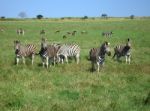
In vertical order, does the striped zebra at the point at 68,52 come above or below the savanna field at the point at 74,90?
above

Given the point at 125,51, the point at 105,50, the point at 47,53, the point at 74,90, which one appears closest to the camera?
the point at 74,90

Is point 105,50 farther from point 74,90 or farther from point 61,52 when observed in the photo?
point 74,90

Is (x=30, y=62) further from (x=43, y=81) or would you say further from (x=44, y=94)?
(x=44, y=94)

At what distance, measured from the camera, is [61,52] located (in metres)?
24.0

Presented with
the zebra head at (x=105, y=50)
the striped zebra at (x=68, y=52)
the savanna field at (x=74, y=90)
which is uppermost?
the zebra head at (x=105, y=50)

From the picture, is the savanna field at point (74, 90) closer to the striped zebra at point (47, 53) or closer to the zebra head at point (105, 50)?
the zebra head at point (105, 50)

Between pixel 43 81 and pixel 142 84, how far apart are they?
4.18 metres

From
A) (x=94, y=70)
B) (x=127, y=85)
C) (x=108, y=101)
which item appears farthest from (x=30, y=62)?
(x=108, y=101)

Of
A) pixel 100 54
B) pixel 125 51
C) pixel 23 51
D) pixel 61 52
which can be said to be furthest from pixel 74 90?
pixel 125 51

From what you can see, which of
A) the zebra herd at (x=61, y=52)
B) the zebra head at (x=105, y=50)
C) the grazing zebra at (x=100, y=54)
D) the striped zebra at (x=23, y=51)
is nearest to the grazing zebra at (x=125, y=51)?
the zebra herd at (x=61, y=52)

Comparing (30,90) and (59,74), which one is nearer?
(30,90)

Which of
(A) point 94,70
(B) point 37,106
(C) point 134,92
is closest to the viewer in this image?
(B) point 37,106

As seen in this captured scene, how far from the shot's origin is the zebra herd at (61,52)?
19.9m

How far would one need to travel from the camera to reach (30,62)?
22.4m
